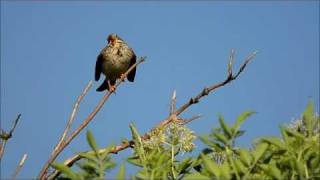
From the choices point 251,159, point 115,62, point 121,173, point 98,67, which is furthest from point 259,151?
point 98,67

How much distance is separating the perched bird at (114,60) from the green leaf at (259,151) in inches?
377

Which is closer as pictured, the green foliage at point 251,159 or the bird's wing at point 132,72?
the green foliage at point 251,159

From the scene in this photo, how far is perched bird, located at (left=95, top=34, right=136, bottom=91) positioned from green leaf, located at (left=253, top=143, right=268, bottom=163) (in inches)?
377

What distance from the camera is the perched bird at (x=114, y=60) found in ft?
36.7

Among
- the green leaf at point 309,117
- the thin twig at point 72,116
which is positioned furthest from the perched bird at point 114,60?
the green leaf at point 309,117

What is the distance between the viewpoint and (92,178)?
1438 millimetres

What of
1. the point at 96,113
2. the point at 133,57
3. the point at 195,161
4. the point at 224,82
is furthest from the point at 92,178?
the point at 133,57

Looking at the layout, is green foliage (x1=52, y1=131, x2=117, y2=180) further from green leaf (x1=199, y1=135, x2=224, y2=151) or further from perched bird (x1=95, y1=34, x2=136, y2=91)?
perched bird (x1=95, y1=34, x2=136, y2=91)

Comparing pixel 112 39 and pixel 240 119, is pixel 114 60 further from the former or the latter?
pixel 240 119

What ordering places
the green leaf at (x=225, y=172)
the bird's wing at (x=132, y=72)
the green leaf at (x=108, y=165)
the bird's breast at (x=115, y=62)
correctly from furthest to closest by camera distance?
the bird's wing at (x=132, y=72)
the bird's breast at (x=115, y=62)
the green leaf at (x=108, y=165)
the green leaf at (x=225, y=172)

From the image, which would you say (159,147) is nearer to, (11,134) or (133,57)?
(11,134)

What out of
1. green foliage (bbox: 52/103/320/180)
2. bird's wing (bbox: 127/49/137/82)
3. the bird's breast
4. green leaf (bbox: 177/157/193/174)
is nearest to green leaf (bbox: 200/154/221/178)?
green foliage (bbox: 52/103/320/180)

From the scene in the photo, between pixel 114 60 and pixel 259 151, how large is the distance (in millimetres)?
9797

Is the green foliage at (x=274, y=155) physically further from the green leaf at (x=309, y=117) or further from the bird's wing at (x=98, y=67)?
the bird's wing at (x=98, y=67)
